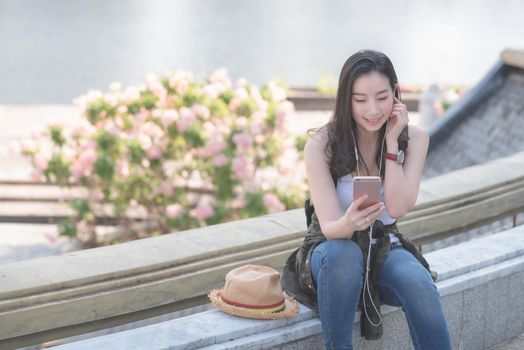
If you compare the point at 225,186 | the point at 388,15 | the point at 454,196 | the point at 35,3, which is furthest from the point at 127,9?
the point at 454,196

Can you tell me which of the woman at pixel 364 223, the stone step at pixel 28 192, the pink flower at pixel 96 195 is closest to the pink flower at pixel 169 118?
the pink flower at pixel 96 195

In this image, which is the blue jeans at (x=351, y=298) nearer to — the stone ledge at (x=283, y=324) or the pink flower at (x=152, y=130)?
the stone ledge at (x=283, y=324)

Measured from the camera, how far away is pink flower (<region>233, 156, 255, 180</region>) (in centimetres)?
620

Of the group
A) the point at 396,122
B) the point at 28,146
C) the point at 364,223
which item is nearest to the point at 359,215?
the point at 364,223

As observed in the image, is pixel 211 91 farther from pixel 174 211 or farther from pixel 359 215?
pixel 359 215

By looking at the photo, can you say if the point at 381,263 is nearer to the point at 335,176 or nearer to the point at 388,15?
the point at 335,176

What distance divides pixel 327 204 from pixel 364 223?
16cm

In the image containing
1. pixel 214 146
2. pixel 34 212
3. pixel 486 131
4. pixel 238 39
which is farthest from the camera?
pixel 238 39

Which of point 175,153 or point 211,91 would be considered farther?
point 211,91

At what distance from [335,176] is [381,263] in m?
0.32

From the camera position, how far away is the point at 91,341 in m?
2.51

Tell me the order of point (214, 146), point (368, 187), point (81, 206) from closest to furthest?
1. point (368, 187)
2. point (214, 146)
3. point (81, 206)

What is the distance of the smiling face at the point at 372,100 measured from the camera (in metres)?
2.80

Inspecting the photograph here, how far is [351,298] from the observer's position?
266cm
